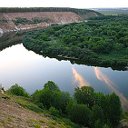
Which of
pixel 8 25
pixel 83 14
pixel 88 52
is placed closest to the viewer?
pixel 88 52

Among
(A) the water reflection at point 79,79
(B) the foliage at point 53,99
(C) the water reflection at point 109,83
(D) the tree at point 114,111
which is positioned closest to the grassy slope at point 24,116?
(B) the foliage at point 53,99

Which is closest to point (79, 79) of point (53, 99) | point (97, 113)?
point (53, 99)

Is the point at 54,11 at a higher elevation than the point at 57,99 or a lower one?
higher

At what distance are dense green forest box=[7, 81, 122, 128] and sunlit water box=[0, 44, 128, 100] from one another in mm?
12758

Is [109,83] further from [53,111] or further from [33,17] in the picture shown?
[33,17]

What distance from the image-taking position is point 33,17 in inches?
5891

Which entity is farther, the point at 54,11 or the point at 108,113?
the point at 54,11

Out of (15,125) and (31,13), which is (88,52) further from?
(31,13)

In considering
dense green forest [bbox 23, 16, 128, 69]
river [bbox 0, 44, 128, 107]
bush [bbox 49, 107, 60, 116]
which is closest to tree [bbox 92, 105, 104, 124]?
bush [bbox 49, 107, 60, 116]

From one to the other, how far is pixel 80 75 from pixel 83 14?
128 m

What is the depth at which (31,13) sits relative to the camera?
156m

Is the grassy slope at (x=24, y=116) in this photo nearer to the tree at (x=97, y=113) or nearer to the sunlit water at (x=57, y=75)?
the tree at (x=97, y=113)

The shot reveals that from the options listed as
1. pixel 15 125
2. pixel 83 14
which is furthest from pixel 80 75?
pixel 83 14

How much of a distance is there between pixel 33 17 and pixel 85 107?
122 m
